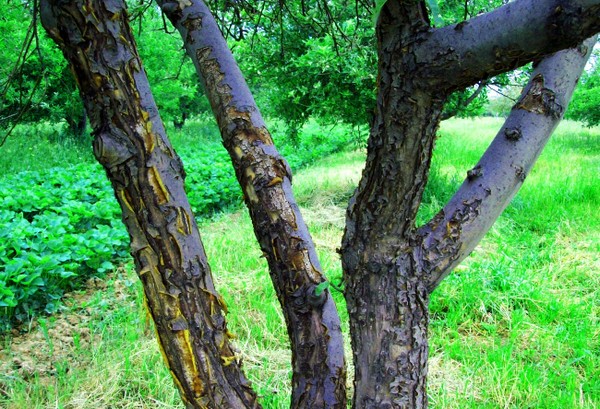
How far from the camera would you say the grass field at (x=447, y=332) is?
2.86 m

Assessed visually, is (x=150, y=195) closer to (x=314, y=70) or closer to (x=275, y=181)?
(x=275, y=181)

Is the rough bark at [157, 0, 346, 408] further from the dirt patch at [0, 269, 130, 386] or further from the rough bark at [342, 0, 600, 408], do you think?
the dirt patch at [0, 269, 130, 386]

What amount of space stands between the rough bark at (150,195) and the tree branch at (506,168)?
61 cm

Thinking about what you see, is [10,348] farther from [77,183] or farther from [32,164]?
[32,164]

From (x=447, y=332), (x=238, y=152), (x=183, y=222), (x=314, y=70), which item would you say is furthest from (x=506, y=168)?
(x=314, y=70)

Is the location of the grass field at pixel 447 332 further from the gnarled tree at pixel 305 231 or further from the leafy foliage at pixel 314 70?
the leafy foliage at pixel 314 70

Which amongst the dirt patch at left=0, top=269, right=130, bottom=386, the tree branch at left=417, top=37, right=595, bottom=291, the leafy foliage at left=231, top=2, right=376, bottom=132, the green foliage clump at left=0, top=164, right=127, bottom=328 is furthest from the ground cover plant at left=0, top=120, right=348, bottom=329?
the tree branch at left=417, top=37, right=595, bottom=291

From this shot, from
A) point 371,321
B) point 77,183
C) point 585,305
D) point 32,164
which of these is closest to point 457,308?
point 585,305

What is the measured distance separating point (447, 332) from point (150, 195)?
2.75m

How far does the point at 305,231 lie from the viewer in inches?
59.5

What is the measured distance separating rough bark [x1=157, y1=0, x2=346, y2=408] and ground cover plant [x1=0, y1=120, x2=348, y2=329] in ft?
10.1

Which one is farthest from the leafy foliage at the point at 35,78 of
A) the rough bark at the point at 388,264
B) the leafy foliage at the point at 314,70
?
the rough bark at the point at 388,264

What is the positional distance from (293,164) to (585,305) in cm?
955

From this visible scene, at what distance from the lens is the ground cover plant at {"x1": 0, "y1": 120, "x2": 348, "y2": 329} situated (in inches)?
167
